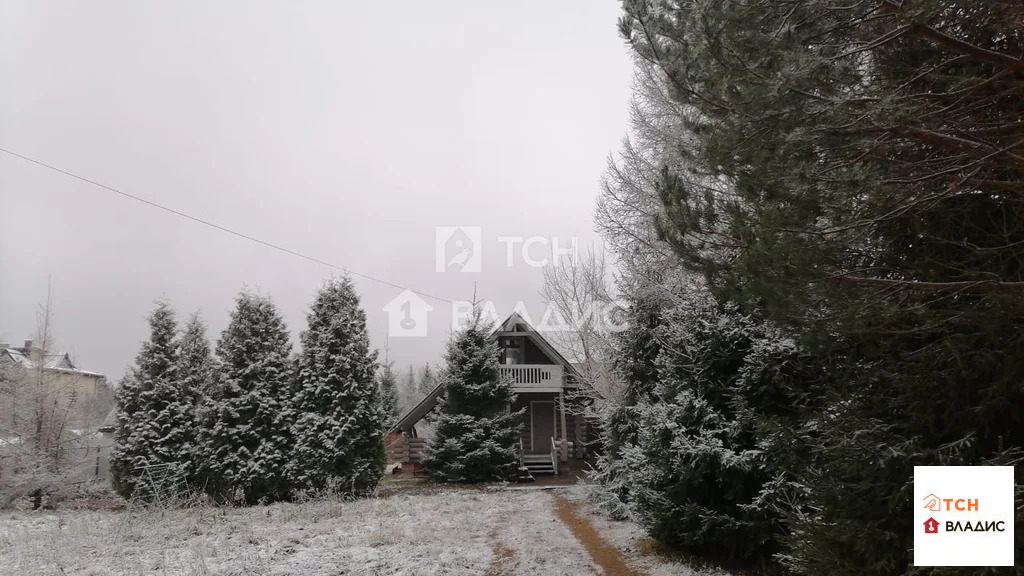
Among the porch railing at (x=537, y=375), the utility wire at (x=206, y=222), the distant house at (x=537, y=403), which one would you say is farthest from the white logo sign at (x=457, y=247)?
the porch railing at (x=537, y=375)

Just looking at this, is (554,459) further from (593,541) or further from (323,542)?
(323,542)

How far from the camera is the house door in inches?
885

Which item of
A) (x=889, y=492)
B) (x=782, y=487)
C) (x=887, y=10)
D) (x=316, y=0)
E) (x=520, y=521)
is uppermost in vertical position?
(x=316, y=0)

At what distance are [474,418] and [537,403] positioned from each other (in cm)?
558

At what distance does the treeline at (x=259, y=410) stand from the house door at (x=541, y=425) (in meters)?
8.77

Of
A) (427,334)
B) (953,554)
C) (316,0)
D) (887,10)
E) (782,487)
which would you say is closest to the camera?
(953,554)

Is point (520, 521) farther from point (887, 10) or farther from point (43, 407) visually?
point (43, 407)

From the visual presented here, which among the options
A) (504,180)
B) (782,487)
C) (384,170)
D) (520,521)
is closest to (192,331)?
(384,170)

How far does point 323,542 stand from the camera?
8.00 meters

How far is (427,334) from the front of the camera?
21.6m

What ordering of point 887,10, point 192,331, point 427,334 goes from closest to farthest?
point 887,10 → point 192,331 → point 427,334

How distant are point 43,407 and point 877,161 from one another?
20146 millimetres

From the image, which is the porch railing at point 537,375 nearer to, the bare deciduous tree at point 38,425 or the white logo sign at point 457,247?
the white logo sign at point 457,247

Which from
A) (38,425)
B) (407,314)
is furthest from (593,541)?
(38,425)
